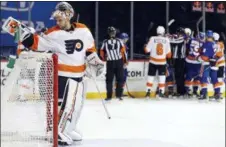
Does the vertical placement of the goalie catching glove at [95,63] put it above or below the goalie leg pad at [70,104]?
above

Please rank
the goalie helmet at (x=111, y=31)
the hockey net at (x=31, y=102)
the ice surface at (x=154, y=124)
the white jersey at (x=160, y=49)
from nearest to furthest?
the hockey net at (x=31, y=102) < the ice surface at (x=154, y=124) < the goalie helmet at (x=111, y=31) < the white jersey at (x=160, y=49)

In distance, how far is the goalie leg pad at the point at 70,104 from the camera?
4.18m

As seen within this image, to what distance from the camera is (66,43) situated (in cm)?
416

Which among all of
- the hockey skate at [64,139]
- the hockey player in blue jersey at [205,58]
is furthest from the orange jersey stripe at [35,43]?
the hockey player in blue jersey at [205,58]

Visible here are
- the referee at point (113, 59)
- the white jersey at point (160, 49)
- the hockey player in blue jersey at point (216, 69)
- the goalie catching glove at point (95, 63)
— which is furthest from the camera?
the white jersey at point (160, 49)

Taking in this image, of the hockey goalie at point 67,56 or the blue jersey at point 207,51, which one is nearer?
the hockey goalie at point 67,56

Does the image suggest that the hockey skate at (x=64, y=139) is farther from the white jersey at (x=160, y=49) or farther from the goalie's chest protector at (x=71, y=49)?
the white jersey at (x=160, y=49)

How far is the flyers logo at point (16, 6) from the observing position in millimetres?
9523

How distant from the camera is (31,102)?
157 inches

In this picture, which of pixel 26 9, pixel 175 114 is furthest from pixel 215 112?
pixel 26 9

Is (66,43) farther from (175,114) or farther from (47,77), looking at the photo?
(175,114)

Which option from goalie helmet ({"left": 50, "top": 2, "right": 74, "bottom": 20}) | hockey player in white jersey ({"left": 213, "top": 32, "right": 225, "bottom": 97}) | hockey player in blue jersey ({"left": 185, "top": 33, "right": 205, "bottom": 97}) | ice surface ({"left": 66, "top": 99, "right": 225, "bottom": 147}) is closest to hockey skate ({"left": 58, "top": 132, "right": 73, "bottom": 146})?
ice surface ({"left": 66, "top": 99, "right": 225, "bottom": 147})

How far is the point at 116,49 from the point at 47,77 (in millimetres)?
4411

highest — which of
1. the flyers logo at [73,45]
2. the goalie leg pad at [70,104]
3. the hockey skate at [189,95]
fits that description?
the flyers logo at [73,45]
